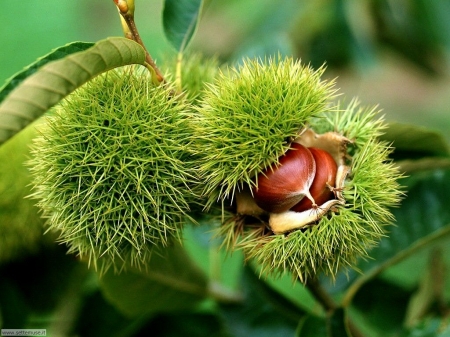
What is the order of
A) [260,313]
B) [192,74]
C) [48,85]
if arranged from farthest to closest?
[260,313] → [192,74] → [48,85]

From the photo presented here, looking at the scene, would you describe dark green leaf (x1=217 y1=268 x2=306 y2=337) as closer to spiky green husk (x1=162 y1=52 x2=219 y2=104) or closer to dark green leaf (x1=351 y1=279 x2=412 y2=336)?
dark green leaf (x1=351 y1=279 x2=412 y2=336)

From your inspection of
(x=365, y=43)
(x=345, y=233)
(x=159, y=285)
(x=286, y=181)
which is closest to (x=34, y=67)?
(x=286, y=181)

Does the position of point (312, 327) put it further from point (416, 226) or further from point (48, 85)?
point (48, 85)

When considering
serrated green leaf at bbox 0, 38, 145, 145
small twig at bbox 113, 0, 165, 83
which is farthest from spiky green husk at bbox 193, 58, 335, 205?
serrated green leaf at bbox 0, 38, 145, 145

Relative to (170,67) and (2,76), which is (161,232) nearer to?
(170,67)

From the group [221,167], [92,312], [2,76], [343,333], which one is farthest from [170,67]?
[2,76]

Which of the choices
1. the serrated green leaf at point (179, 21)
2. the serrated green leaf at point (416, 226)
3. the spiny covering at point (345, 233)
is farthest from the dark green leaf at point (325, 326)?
the serrated green leaf at point (179, 21)
